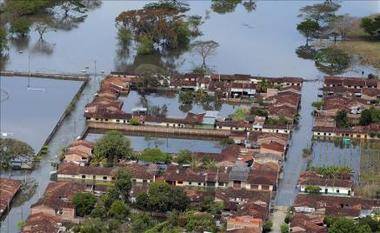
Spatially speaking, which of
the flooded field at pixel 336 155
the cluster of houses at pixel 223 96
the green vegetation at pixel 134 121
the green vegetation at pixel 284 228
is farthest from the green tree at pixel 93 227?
the cluster of houses at pixel 223 96

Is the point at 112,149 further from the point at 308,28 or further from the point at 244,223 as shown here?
the point at 308,28

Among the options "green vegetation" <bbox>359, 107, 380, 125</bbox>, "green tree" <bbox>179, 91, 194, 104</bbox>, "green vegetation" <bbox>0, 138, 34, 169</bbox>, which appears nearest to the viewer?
"green vegetation" <bbox>0, 138, 34, 169</bbox>

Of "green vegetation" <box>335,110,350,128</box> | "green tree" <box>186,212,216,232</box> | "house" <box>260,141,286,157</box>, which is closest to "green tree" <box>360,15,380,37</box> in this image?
"green vegetation" <box>335,110,350,128</box>

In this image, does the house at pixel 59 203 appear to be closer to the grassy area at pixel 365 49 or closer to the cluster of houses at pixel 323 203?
Answer: the cluster of houses at pixel 323 203

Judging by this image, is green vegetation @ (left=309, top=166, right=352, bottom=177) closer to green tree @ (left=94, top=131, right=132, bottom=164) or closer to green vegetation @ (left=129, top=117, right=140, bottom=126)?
green tree @ (left=94, top=131, right=132, bottom=164)

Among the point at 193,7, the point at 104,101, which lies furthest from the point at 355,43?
the point at 104,101

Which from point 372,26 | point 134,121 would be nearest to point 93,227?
→ point 134,121

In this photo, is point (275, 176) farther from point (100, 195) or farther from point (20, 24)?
point (20, 24)
